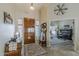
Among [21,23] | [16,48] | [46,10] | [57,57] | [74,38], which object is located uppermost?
[46,10]

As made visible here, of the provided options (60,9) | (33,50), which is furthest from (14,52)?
(60,9)

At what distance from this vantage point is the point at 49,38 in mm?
2020

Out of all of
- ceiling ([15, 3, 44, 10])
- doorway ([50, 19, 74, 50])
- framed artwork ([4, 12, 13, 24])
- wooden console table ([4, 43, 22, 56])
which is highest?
ceiling ([15, 3, 44, 10])

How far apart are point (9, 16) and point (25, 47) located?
0.49 metres

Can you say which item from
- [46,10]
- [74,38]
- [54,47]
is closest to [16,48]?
[54,47]

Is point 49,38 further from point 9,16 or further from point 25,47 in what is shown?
point 9,16

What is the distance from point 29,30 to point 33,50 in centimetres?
29

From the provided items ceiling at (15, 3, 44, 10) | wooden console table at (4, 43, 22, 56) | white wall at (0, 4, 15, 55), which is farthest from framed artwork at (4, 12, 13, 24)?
wooden console table at (4, 43, 22, 56)

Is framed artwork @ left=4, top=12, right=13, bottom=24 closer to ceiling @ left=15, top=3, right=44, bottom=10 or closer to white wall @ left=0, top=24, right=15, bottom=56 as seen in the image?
A: white wall @ left=0, top=24, right=15, bottom=56

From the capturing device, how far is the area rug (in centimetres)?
199

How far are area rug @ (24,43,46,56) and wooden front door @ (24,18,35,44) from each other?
7cm

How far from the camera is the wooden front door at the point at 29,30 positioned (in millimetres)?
1994

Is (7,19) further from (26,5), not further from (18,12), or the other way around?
(26,5)

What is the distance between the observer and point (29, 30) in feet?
6.57
